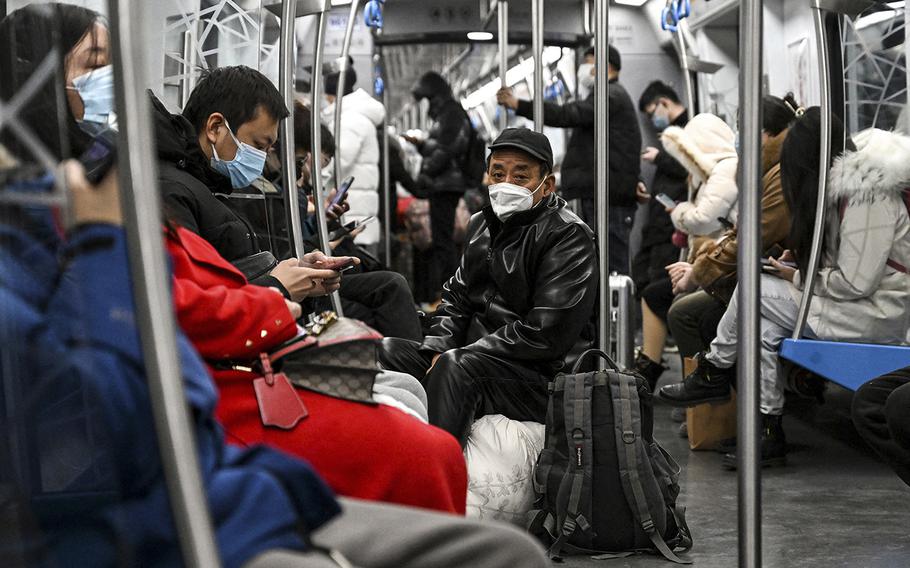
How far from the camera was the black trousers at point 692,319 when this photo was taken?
17.5 ft

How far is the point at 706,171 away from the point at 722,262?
0.94 meters

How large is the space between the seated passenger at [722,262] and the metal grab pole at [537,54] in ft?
2.88

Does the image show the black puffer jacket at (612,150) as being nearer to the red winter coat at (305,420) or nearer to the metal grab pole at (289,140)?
the metal grab pole at (289,140)

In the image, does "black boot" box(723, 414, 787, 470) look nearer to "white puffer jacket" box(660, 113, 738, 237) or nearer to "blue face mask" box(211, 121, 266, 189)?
"white puffer jacket" box(660, 113, 738, 237)

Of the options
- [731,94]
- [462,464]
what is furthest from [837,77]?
[731,94]

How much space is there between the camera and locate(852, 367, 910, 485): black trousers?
3.13 meters

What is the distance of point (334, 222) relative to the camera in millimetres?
5711

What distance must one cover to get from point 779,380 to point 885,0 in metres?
1.49

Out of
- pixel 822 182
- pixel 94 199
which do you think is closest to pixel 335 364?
pixel 94 199

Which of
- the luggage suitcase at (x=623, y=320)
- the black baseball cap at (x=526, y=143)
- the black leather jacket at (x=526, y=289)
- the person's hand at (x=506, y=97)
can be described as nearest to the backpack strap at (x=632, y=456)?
the black leather jacket at (x=526, y=289)

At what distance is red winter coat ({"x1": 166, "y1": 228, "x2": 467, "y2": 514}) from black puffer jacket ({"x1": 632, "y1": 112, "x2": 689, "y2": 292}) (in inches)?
224

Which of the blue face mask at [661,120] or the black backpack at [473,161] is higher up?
the blue face mask at [661,120]

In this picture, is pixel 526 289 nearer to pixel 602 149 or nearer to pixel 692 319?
pixel 602 149

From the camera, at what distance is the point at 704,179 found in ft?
19.3
